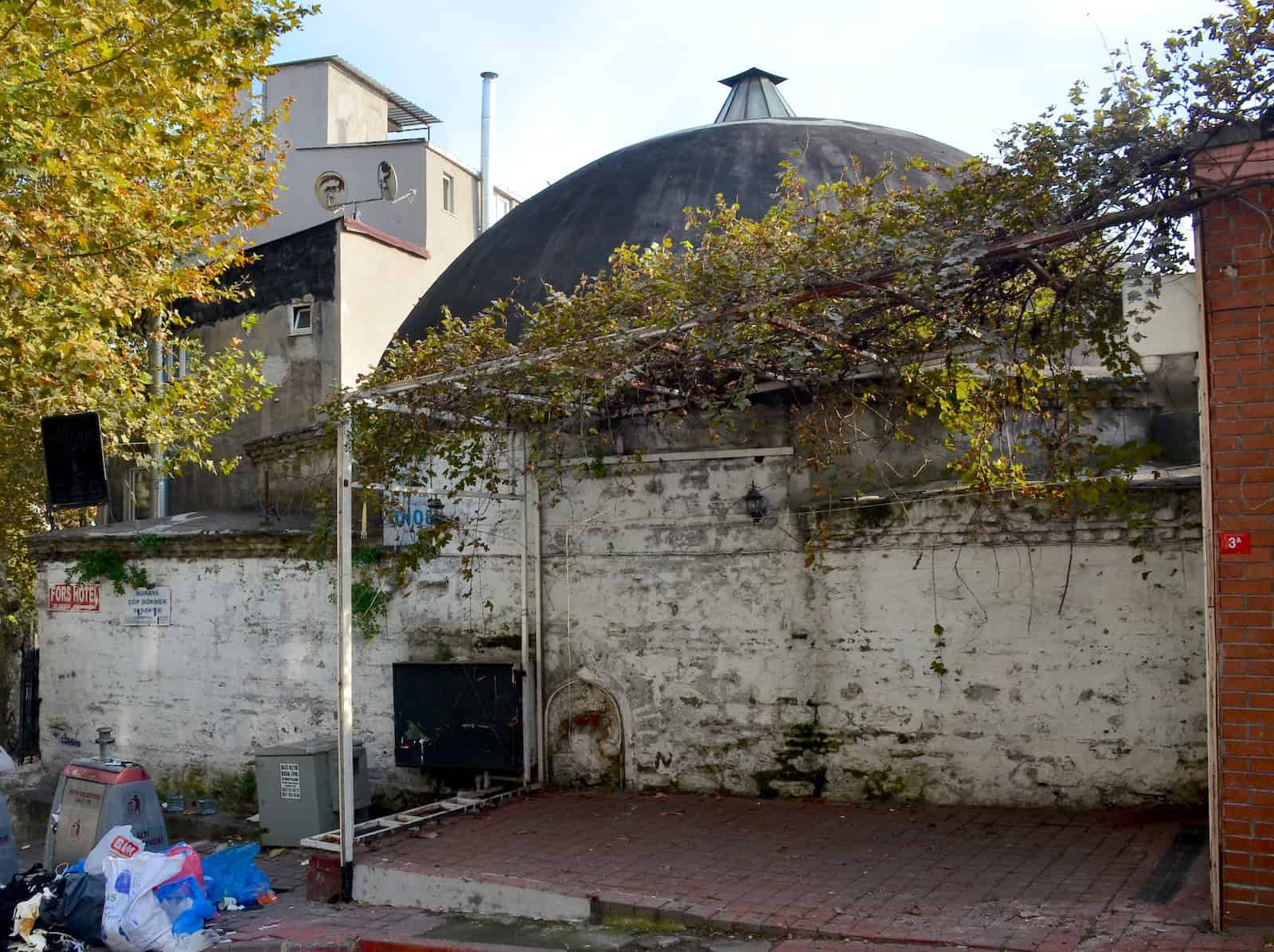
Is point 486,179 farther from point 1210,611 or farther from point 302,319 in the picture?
point 1210,611

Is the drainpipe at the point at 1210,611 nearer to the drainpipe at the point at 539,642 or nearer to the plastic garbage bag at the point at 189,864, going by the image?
the drainpipe at the point at 539,642

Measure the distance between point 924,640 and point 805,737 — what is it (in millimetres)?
1353

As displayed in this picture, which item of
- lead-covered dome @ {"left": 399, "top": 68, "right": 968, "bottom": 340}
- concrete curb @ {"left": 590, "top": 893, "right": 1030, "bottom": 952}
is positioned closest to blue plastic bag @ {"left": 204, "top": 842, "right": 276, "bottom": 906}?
concrete curb @ {"left": 590, "top": 893, "right": 1030, "bottom": 952}

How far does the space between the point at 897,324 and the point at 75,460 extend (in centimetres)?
779

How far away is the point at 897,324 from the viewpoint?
25.2 feet

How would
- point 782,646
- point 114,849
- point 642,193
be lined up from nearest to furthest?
1. point 114,849
2. point 782,646
3. point 642,193

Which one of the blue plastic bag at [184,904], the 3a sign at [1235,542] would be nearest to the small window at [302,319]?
the blue plastic bag at [184,904]

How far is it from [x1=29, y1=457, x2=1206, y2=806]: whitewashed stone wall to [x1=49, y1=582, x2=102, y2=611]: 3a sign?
3.65 ft

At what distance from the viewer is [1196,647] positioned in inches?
329

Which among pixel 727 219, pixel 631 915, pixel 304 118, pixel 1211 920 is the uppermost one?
pixel 304 118

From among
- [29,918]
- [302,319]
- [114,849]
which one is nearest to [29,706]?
[302,319]

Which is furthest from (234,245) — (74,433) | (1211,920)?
(1211,920)

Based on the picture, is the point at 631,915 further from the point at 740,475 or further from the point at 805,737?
the point at 740,475

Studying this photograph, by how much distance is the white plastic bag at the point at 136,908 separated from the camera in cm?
808
